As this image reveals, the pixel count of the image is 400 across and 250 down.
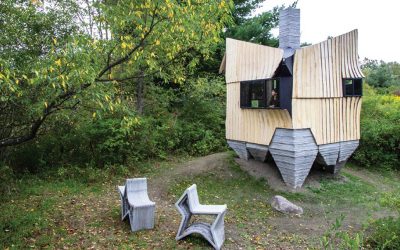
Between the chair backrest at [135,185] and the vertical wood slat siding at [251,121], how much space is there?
4.69 meters

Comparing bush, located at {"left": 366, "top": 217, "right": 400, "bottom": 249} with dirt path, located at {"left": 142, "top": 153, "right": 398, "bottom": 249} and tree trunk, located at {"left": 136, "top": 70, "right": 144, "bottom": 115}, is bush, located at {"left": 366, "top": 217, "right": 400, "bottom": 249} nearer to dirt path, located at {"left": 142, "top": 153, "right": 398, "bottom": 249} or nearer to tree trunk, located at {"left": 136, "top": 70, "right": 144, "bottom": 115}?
dirt path, located at {"left": 142, "top": 153, "right": 398, "bottom": 249}

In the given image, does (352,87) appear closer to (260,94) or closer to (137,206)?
(260,94)

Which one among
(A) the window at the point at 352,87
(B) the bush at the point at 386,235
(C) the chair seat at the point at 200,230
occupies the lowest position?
(B) the bush at the point at 386,235

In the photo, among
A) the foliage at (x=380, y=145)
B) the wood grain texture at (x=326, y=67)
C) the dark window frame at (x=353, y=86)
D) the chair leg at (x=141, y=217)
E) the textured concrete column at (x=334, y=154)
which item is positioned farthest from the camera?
the foliage at (x=380, y=145)

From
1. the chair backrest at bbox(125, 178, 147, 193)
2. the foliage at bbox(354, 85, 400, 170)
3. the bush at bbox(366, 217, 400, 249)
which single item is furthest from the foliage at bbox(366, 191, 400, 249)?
the foliage at bbox(354, 85, 400, 170)

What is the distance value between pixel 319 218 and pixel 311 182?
236 centimetres

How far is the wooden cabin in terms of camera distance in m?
9.73

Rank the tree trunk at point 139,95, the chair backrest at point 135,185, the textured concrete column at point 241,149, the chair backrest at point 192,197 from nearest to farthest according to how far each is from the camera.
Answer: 1. the chair backrest at point 192,197
2. the chair backrest at point 135,185
3. the textured concrete column at point 241,149
4. the tree trunk at point 139,95

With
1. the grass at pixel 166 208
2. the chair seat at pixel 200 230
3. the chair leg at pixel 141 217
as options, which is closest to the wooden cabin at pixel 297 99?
the grass at pixel 166 208

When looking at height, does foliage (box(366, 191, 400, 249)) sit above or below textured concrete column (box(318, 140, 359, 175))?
below

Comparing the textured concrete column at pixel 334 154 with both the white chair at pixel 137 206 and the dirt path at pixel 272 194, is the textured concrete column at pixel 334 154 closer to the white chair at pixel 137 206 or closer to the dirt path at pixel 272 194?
the dirt path at pixel 272 194

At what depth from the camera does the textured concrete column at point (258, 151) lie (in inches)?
430

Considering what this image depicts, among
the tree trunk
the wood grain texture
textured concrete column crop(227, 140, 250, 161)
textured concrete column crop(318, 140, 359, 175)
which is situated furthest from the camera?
the tree trunk

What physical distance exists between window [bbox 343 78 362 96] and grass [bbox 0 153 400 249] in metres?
2.85
